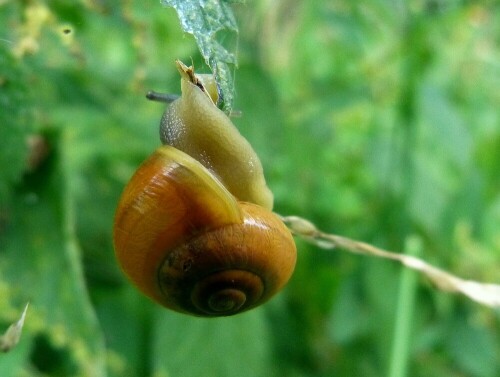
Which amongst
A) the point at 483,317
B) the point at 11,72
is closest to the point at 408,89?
the point at 483,317

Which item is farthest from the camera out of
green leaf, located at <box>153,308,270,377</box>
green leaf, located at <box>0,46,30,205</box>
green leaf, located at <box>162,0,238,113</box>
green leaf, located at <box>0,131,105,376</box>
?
green leaf, located at <box>153,308,270,377</box>

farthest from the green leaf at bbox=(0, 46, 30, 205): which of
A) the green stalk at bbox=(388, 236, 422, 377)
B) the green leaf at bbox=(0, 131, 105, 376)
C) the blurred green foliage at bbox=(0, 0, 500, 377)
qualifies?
the green stalk at bbox=(388, 236, 422, 377)

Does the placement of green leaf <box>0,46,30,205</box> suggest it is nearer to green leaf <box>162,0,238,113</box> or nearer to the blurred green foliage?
the blurred green foliage

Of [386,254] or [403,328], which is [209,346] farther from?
[386,254]

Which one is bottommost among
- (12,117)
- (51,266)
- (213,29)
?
(51,266)

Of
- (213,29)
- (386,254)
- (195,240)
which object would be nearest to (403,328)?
(386,254)

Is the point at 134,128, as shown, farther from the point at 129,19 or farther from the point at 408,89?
the point at 408,89
